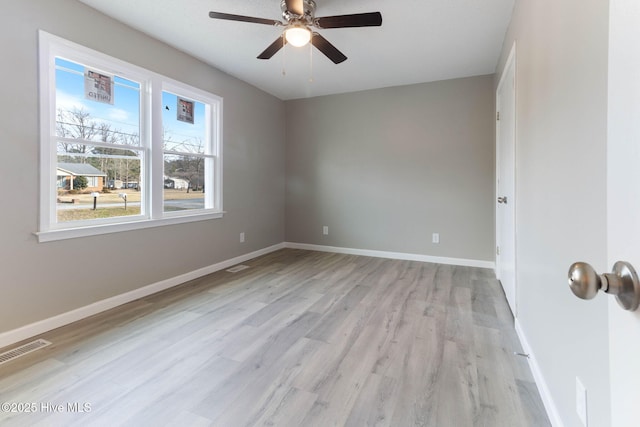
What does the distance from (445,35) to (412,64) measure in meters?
0.71

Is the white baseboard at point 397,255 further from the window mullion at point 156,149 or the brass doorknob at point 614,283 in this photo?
the brass doorknob at point 614,283

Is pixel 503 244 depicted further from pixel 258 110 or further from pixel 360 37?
pixel 258 110

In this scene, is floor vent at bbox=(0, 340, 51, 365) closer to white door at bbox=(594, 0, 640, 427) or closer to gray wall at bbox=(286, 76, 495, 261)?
white door at bbox=(594, 0, 640, 427)

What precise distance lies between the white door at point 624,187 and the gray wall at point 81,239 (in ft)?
10.1

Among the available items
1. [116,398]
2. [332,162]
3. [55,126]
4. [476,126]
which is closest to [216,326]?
[116,398]

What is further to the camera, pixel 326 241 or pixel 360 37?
pixel 326 241

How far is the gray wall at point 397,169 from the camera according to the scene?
13.3 ft

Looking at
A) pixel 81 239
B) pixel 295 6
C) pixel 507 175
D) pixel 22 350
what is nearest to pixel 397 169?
pixel 507 175

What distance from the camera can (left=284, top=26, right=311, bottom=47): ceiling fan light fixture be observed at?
7.36ft

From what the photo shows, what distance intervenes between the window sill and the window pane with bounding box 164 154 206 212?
14 cm

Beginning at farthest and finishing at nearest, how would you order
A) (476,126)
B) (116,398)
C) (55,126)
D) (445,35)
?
(476,126) → (445,35) → (55,126) → (116,398)

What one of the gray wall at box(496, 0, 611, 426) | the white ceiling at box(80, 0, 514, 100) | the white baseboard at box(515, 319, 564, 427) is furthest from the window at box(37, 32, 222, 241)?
the white baseboard at box(515, 319, 564, 427)

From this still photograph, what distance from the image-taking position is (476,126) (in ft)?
13.2

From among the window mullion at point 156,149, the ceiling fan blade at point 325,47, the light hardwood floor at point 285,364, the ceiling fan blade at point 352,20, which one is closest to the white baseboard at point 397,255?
the light hardwood floor at point 285,364
